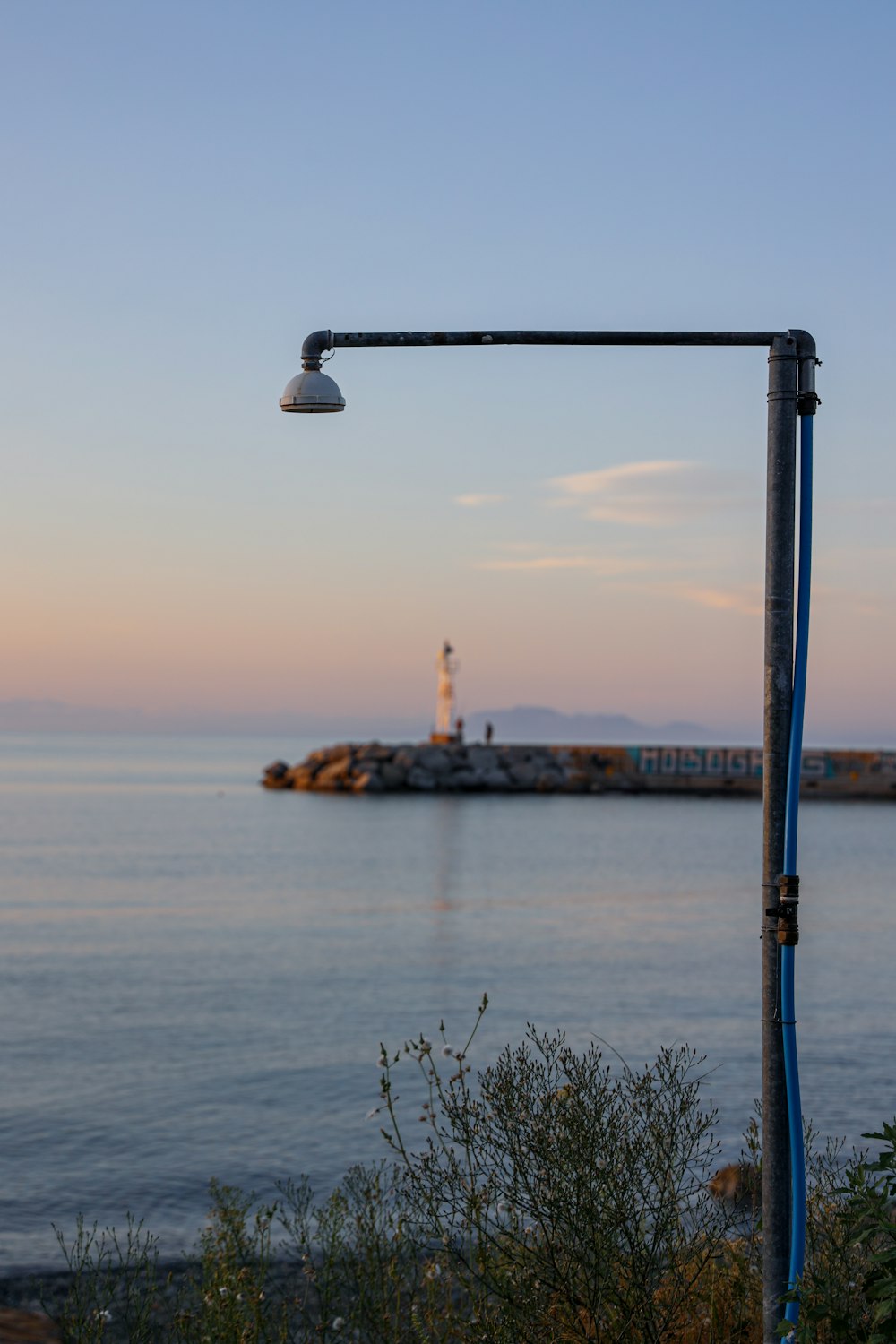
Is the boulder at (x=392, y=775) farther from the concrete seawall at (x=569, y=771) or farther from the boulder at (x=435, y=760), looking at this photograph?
the boulder at (x=435, y=760)

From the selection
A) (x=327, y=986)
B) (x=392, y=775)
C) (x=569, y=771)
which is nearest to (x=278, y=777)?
(x=392, y=775)

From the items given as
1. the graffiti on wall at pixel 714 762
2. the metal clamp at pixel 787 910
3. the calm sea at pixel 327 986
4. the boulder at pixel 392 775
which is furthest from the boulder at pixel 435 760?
the metal clamp at pixel 787 910

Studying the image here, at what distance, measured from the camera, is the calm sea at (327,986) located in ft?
46.1

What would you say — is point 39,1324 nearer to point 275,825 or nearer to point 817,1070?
point 817,1070

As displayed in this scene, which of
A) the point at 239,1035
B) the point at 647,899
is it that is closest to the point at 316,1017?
the point at 239,1035

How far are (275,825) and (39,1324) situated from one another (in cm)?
6461

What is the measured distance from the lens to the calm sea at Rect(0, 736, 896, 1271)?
14.0m

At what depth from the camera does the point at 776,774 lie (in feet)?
17.0

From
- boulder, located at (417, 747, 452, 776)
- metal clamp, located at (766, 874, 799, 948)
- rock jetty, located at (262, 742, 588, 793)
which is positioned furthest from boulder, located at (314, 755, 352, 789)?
metal clamp, located at (766, 874, 799, 948)

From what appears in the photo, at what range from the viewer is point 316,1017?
69.4 feet

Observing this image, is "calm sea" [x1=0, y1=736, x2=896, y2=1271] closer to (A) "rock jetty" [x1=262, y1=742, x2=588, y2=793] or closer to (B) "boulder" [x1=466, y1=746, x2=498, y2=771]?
(A) "rock jetty" [x1=262, y1=742, x2=588, y2=793]

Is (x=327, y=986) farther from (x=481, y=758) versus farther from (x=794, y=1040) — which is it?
(x=481, y=758)

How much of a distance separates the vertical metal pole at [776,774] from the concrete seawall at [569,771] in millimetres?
86923

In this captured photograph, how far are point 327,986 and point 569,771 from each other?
75298 millimetres
